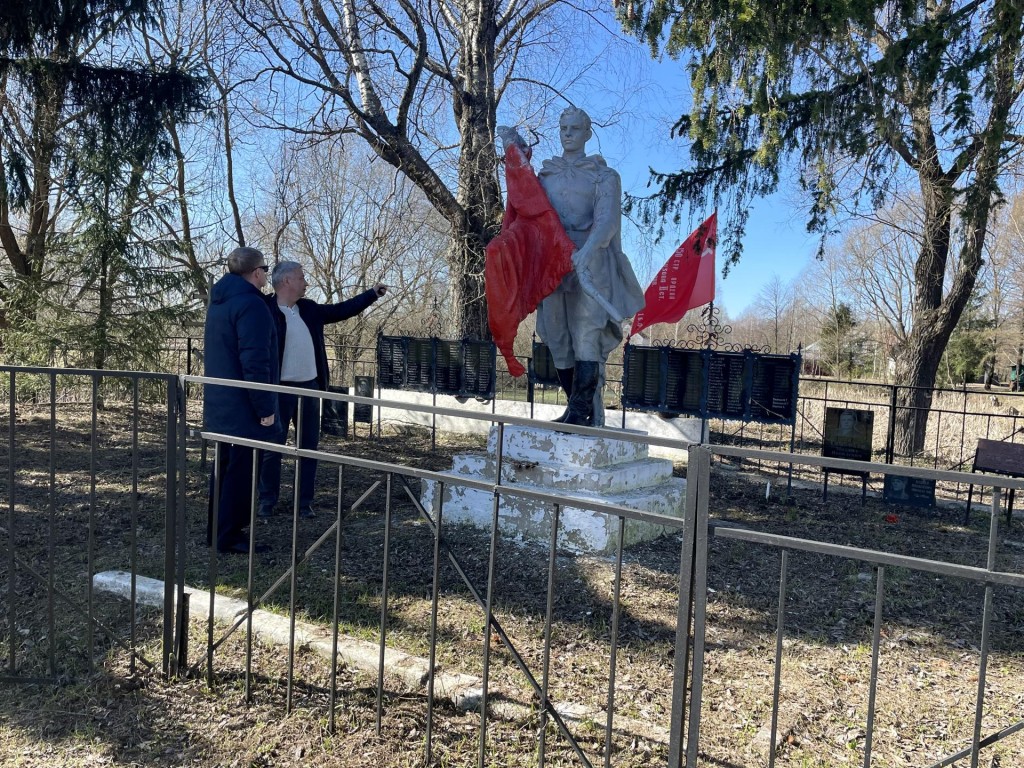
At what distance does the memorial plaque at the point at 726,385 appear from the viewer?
768cm

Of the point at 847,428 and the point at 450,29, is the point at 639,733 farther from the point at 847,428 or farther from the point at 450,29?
the point at 450,29

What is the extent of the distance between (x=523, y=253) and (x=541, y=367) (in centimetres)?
480

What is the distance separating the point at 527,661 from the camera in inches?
127

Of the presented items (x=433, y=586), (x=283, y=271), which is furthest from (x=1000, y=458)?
(x=283, y=271)

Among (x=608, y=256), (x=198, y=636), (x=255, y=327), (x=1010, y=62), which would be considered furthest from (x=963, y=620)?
(x=1010, y=62)

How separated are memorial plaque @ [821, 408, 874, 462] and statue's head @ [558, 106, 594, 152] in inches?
148

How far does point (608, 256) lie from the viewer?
17.0 ft

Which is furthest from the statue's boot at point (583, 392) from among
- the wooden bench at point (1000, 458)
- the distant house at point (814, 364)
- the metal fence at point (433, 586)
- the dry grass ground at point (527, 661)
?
the distant house at point (814, 364)

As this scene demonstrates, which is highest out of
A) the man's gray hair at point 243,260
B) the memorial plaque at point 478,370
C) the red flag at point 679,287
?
the red flag at point 679,287

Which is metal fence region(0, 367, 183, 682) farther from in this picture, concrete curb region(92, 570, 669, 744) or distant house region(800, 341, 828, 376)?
distant house region(800, 341, 828, 376)

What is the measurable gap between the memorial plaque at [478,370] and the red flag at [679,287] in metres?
2.42

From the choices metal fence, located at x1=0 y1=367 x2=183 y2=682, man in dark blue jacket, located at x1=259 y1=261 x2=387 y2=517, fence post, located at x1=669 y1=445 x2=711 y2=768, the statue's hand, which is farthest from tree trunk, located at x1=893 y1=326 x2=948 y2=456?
fence post, located at x1=669 y1=445 x2=711 y2=768

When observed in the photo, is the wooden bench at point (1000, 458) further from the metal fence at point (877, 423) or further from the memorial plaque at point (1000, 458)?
the metal fence at point (877, 423)

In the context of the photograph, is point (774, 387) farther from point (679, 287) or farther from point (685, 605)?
point (685, 605)
